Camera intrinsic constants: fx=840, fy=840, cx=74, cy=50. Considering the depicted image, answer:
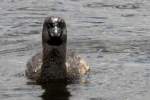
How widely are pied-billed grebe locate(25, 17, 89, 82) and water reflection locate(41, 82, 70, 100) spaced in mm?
261

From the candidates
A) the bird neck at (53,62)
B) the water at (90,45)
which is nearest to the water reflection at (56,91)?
the water at (90,45)

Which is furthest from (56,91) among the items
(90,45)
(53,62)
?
(90,45)

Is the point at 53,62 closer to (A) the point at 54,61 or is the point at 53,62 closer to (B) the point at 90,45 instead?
(A) the point at 54,61

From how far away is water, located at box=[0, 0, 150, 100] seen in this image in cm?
1669

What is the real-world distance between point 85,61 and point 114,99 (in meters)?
2.85

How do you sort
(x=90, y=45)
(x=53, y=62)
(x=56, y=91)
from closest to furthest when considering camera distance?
1. (x=56, y=91)
2. (x=53, y=62)
3. (x=90, y=45)

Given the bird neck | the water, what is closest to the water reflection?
the water

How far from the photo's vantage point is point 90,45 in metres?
19.8

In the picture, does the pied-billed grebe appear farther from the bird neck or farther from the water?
the water

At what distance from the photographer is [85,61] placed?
18.7 m

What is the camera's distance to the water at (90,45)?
16688 mm

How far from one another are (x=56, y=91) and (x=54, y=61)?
3.23ft

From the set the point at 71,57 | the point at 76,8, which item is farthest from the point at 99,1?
the point at 71,57

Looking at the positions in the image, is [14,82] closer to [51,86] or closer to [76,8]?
[51,86]
